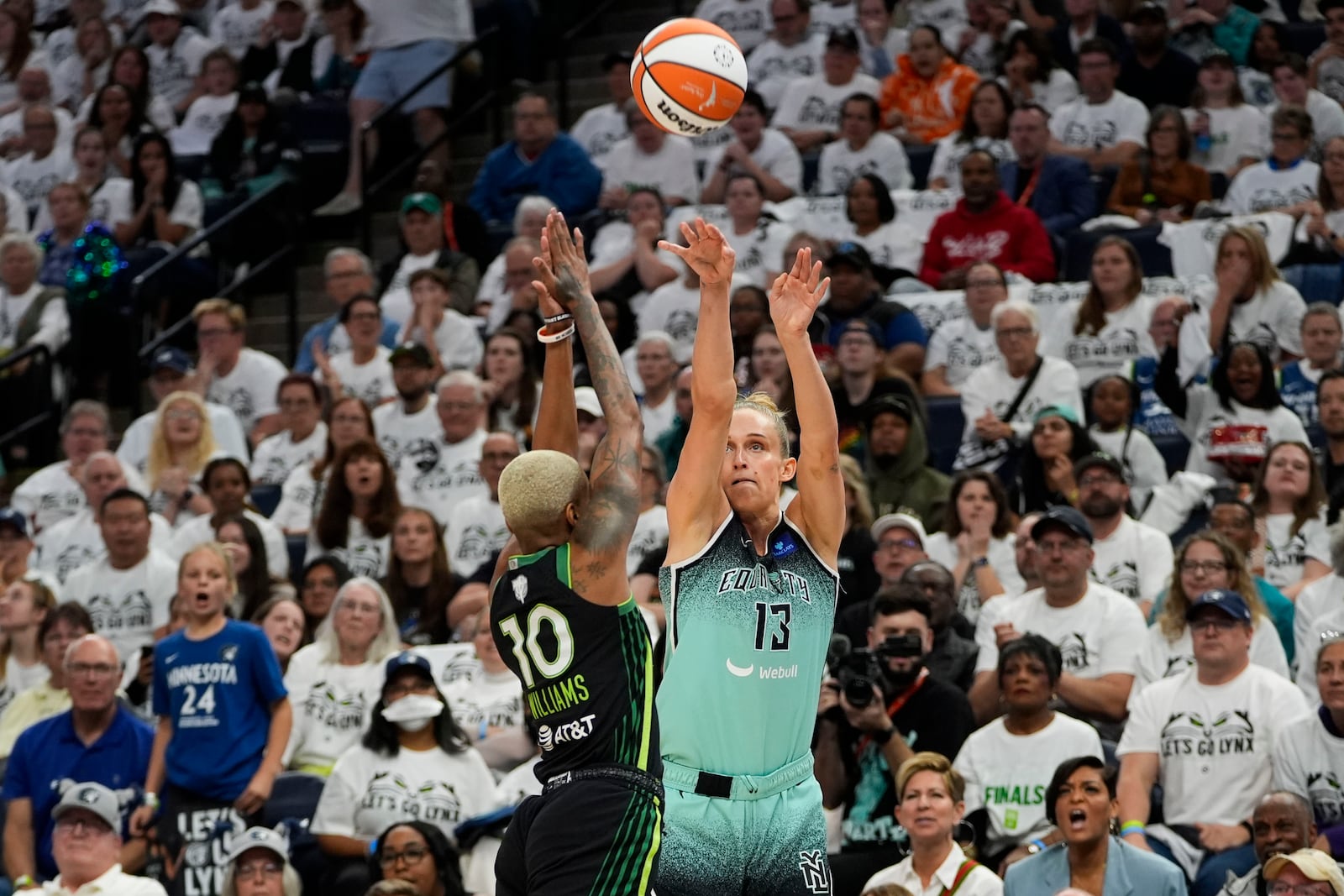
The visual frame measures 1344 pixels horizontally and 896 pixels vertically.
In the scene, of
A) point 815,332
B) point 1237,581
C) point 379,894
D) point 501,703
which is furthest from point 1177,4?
point 379,894

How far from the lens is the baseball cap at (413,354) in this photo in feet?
46.2

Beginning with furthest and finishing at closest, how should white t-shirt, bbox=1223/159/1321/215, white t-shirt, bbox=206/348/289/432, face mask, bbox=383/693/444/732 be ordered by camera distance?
white t-shirt, bbox=206/348/289/432
white t-shirt, bbox=1223/159/1321/215
face mask, bbox=383/693/444/732

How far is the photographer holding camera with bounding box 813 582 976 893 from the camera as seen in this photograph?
31.5 ft

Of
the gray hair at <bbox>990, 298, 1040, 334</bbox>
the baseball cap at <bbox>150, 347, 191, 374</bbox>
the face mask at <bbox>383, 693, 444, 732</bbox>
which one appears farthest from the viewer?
the baseball cap at <bbox>150, 347, 191, 374</bbox>

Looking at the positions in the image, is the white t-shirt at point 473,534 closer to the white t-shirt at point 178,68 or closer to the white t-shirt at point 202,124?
the white t-shirt at point 202,124

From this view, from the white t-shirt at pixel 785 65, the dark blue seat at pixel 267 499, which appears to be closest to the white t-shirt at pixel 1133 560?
the dark blue seat at pixel 267 499

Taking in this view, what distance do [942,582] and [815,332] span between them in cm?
A: 368

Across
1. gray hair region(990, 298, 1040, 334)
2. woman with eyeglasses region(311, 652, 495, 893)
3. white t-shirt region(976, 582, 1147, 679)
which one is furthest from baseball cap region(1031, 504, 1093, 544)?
woman with eyeglasses region(311, 652, 495, 893)

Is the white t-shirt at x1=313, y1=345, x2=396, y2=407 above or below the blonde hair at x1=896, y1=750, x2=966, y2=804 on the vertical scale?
above

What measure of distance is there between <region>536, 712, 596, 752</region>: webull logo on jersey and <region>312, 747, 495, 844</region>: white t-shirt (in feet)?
13.3

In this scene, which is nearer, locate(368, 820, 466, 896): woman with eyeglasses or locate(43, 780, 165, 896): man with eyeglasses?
locate(368, 820, 466, 896): woman with eyeglasses

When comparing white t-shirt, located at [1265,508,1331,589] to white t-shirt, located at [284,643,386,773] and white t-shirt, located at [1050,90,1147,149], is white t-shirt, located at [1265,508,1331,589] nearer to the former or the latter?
white t-shirt, located at [1050,90,1147,149]

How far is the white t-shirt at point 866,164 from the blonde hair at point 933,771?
7.48 m

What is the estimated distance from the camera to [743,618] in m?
6.33
